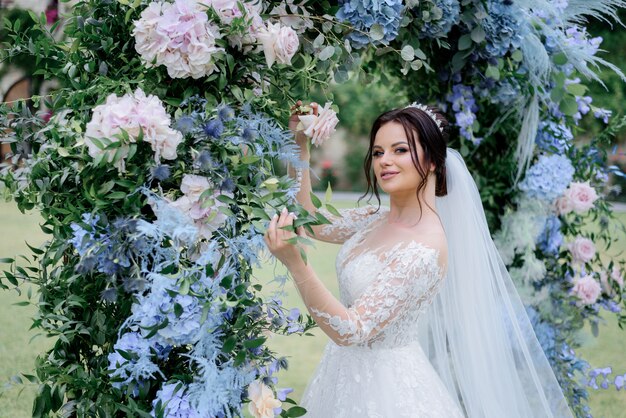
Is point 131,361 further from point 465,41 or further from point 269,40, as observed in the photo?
point 465,41

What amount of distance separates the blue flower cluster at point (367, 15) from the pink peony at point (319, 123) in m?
0.27

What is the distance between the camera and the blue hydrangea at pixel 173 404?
5.86ft

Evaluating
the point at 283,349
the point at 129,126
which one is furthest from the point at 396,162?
the point at 283,349

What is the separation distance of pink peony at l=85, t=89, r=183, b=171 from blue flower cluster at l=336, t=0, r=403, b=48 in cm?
72

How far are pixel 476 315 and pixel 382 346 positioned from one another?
0.39m

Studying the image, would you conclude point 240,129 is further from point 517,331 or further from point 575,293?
point 575,293

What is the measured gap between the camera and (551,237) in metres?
3.63

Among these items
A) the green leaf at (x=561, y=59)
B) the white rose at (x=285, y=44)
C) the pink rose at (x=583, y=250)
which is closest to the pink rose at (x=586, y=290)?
the pink rose at (x=583, y=250)

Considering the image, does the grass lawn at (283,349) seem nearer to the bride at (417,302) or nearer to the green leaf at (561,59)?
the bride at (417,302)

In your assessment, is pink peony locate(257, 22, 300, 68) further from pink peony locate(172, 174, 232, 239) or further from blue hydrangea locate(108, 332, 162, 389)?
blue hydrangea locate(108, 332, 162, 389)

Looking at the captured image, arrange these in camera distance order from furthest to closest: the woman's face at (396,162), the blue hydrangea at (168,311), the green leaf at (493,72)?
the green leaf at (493,72), the woman's face at (396,162), the blue hydrangea at (168,311)

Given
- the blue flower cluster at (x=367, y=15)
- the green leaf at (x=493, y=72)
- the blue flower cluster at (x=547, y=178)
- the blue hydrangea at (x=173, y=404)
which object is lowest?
the blue flower cluster at (x=547, y=178)

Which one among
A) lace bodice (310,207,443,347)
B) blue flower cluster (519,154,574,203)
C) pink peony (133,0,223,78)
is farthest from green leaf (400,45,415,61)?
blue flower cluster (519,154,574,203)

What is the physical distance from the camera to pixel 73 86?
1.99 metres
